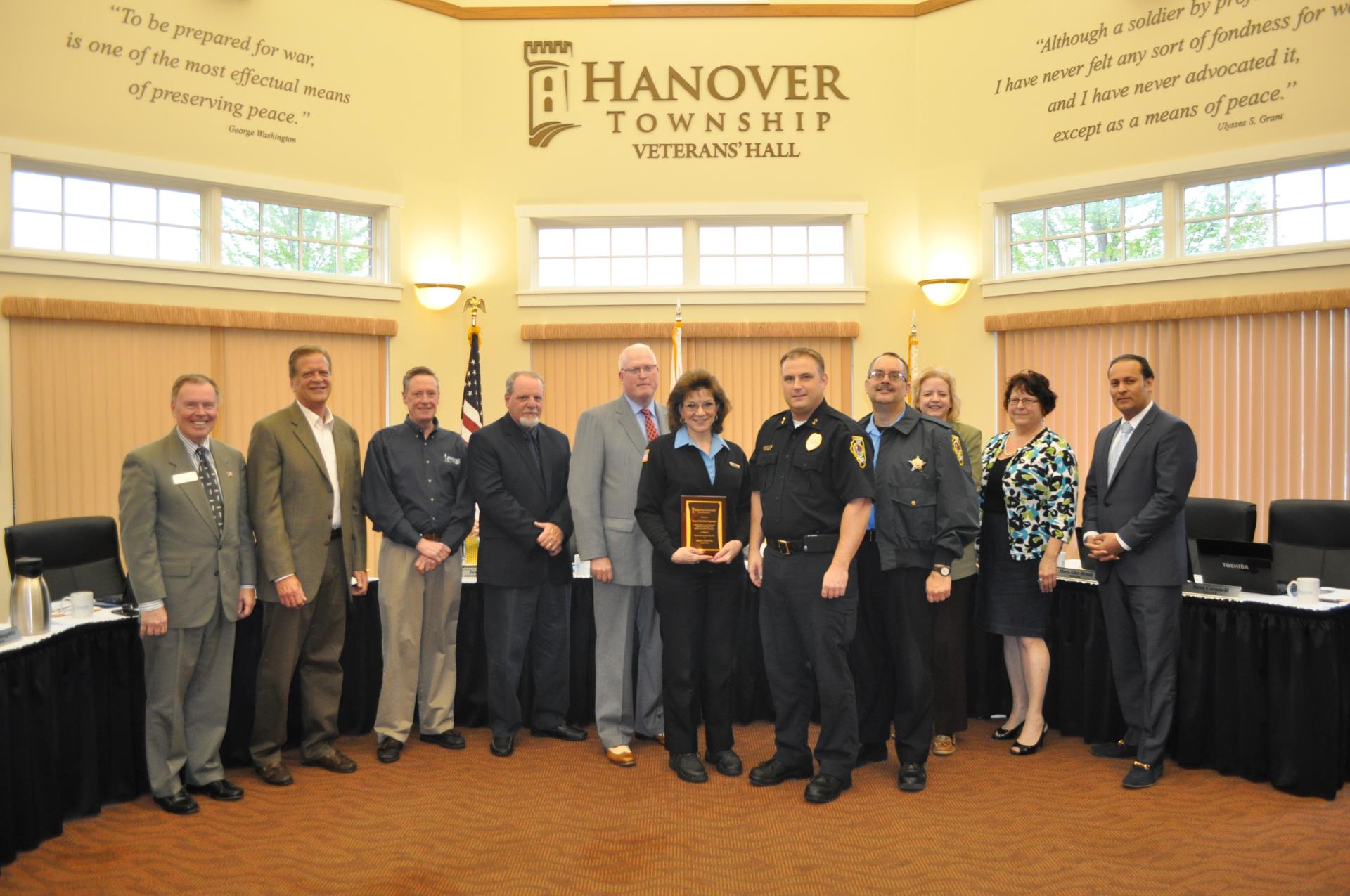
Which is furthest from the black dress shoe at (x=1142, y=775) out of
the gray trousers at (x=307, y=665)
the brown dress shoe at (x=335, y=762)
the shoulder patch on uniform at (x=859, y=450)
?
the gray trousers at (x=307, y=665)

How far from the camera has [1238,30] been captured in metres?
6.01

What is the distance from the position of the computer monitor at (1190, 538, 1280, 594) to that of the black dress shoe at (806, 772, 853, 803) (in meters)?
1.79

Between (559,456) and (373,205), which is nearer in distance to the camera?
(559,456)

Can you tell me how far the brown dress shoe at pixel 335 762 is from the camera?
390 centimetres

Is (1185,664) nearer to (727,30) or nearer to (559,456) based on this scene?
(559,456)

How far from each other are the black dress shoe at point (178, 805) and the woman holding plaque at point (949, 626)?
114 inches

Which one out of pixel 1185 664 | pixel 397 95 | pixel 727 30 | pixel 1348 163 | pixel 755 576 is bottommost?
pixel 1185 664

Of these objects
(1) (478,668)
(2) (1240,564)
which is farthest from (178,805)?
(2) (1240,564)

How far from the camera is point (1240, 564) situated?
390cm

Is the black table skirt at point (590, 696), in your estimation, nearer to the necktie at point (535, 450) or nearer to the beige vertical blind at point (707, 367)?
the necktie at point (535, 450)

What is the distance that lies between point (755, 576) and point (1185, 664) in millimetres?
1816

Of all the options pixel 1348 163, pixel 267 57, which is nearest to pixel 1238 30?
pixel 1348 163

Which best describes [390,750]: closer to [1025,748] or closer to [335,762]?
[335,762]

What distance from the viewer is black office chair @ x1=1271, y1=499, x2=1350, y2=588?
4418mm
